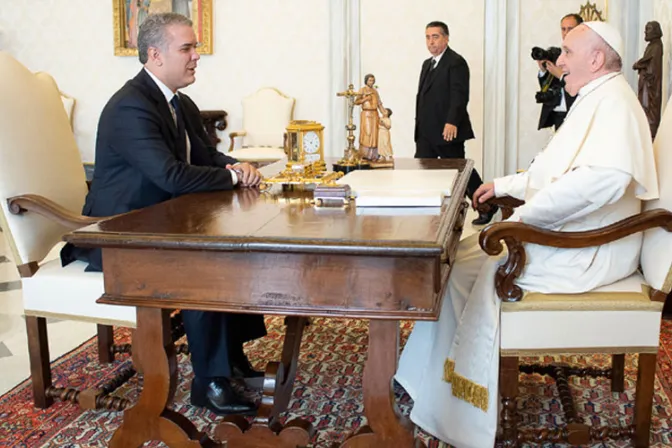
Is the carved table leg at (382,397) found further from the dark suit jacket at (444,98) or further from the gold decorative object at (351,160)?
the dark suit jacket at (444,98)

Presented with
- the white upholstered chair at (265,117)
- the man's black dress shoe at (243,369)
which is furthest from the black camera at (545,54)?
the man's black dress shoe at (243,369)

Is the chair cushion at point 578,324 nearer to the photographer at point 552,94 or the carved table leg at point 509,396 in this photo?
the carved table leg at point 509,396

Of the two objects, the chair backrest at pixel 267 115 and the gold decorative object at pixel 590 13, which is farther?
the chair backrest at pixel 267 115

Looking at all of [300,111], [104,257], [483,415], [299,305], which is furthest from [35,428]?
[300,111]

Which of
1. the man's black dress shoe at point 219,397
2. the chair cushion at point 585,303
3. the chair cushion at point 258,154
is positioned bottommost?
the man's black dress shoe at point 219,397

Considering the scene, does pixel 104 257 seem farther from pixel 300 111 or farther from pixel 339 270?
pixel 300 111

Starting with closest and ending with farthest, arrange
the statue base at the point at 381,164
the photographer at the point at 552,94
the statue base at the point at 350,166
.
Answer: the statue base at the point at 350,166 < the statue base at the point at 381,164 < the photographer at the point at 552,94

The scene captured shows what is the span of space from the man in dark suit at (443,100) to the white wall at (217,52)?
1900 millimetres

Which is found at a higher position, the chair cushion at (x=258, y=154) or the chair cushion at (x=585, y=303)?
the chair cushion at (x=258, y=154)

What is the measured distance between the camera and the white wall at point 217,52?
8.92 metres

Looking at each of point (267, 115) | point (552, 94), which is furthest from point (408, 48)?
point (552, 94)

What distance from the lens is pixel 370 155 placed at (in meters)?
3.81

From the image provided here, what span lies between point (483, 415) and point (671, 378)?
127cm

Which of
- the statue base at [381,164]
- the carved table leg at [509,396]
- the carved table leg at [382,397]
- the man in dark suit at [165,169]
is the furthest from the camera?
the statue base at [381,164]
